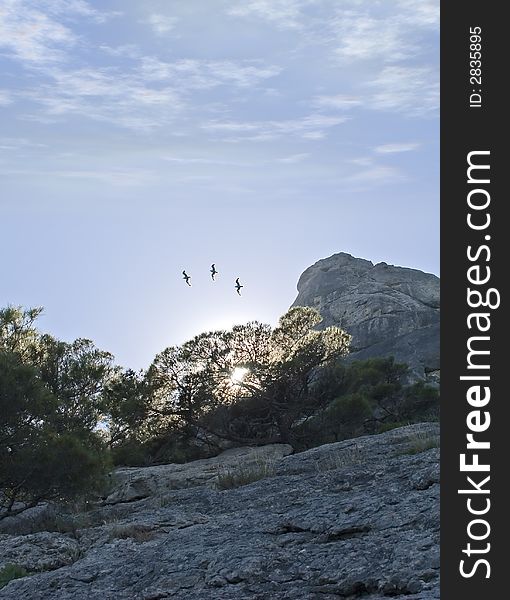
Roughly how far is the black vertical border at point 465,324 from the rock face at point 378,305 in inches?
1611

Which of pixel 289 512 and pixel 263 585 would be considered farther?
pixel 289 512

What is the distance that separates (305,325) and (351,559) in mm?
26058

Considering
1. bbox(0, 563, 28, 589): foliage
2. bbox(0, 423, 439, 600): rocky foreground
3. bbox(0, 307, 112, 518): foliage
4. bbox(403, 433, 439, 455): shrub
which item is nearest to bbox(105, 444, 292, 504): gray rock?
bbox(0, 307, 112, 518): foliage

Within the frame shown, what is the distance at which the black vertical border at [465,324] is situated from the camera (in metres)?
5.51

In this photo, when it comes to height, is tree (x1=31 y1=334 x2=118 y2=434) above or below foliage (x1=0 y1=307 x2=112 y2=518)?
above

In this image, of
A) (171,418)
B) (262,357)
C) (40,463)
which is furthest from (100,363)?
(40,463)

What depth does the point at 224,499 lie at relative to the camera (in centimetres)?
1398

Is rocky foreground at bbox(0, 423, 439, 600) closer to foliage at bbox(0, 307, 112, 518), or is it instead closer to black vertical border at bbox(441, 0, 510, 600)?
black vertical border at bbox(441, 0, 510, 600)

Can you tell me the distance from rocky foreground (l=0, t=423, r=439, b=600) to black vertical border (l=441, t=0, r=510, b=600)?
124cm

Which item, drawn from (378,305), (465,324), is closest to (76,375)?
(465,324)

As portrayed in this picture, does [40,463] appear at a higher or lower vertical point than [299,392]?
lower

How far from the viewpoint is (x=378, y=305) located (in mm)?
66562

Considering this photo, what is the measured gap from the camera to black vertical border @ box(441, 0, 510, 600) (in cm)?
551

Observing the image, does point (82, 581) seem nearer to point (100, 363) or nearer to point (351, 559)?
point (351, 559)
